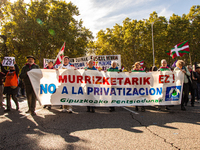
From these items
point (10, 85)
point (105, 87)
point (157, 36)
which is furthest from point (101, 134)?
point (157, 36)

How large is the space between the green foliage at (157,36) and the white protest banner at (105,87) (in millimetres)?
31606

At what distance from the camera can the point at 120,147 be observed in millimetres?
3062

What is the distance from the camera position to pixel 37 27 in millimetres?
24406

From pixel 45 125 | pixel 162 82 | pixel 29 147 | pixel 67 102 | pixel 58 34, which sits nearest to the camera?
pixel 29 147

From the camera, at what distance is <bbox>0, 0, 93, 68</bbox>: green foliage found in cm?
2438

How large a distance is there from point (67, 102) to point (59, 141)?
2629 mm

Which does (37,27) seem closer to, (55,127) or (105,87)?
(105,87)

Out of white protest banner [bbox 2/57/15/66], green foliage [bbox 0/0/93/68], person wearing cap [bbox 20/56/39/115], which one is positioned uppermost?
green foliage [bbox 0/0/93/68]

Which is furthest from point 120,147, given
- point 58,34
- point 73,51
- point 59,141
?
point 73,51

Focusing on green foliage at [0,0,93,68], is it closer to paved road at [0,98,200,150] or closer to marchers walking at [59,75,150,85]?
marchers walking at [59,75,150,85]

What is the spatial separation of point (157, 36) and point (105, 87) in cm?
3312

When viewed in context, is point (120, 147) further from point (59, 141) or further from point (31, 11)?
point (31, 11)

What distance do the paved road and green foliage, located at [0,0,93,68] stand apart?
21.7 metres

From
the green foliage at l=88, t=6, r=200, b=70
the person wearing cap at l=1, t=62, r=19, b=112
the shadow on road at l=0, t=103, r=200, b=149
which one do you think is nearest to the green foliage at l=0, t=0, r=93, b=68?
the green foliage at l=88, t=6, r=200, b=70
